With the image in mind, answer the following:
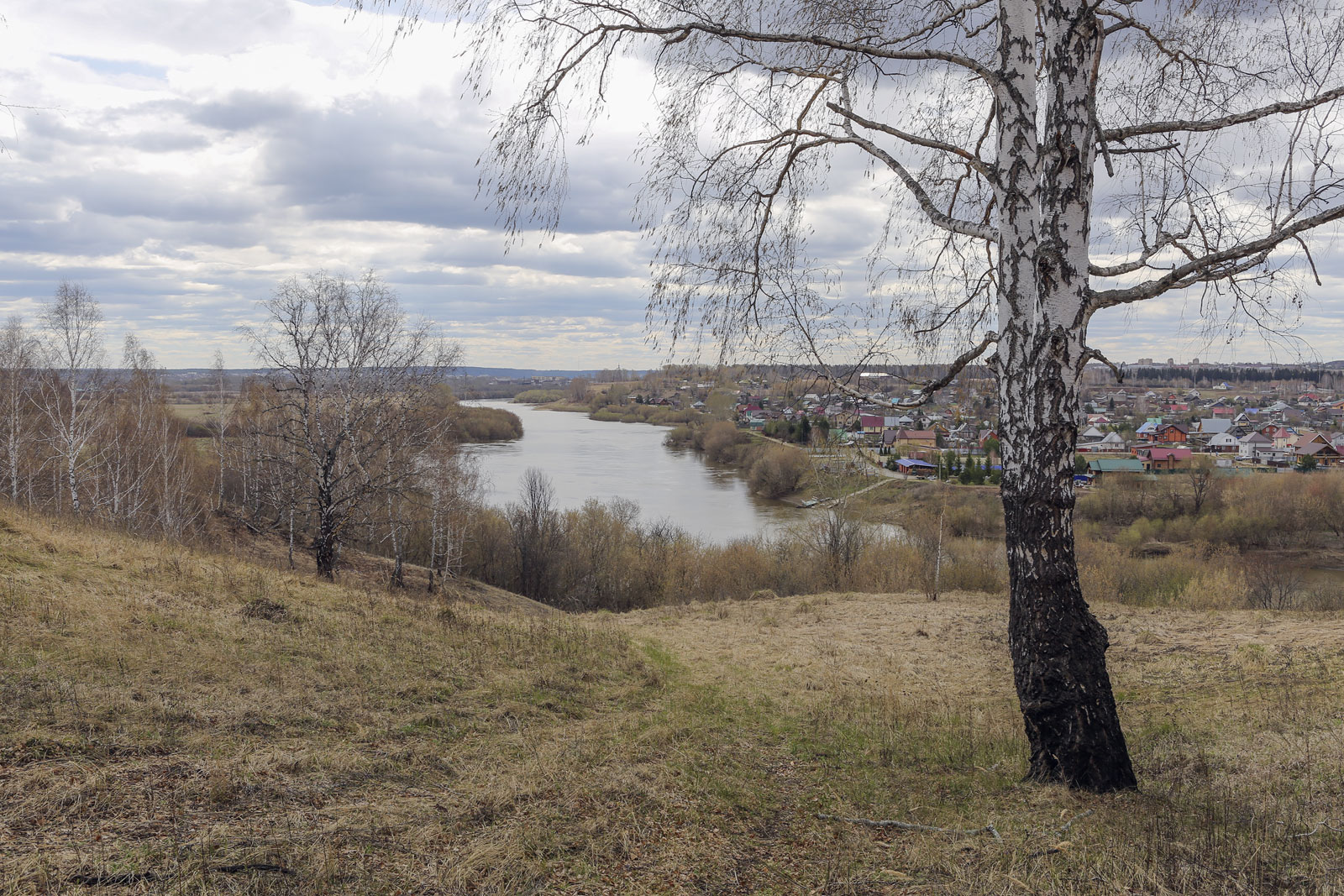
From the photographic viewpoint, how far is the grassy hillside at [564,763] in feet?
9.42

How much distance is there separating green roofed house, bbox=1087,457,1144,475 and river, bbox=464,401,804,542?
2256 centimetres

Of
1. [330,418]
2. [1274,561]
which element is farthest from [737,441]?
[330,418]

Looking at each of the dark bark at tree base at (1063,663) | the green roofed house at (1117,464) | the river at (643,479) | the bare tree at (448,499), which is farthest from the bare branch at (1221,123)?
the green roofed house at (1117,464)

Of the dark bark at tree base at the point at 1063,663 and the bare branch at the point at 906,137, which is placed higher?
the bare branch at the point at 906,137

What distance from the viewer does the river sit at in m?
38.9

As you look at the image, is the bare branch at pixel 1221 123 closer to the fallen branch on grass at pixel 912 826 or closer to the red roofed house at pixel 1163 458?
the fallen branch on grass at pixel 912 826

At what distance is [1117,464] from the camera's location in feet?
166

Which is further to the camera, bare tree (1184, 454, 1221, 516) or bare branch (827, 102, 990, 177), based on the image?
bare tree (1184, 454, 1221, 516)

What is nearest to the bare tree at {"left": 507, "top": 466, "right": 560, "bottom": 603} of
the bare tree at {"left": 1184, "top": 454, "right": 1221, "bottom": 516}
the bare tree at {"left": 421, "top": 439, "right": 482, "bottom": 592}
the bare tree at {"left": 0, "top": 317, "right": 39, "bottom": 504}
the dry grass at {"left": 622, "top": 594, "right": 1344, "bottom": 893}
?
the bare tree at {"left": 421, "top": 439, "right": 482, "bottom": 592}

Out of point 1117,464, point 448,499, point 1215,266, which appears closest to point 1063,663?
point 1215,266

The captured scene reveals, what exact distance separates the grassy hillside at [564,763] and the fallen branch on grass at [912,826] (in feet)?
0.15

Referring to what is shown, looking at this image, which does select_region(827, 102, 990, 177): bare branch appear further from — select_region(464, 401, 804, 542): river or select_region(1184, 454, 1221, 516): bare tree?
select_region(1184, 454, 1221, 516): bare tree

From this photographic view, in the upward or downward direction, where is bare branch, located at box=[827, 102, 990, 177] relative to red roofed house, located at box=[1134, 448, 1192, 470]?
upward

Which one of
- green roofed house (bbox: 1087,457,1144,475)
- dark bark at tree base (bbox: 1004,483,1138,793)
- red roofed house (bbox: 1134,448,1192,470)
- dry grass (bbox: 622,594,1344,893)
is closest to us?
dry grass (bbox: 622,594,1344,893)
